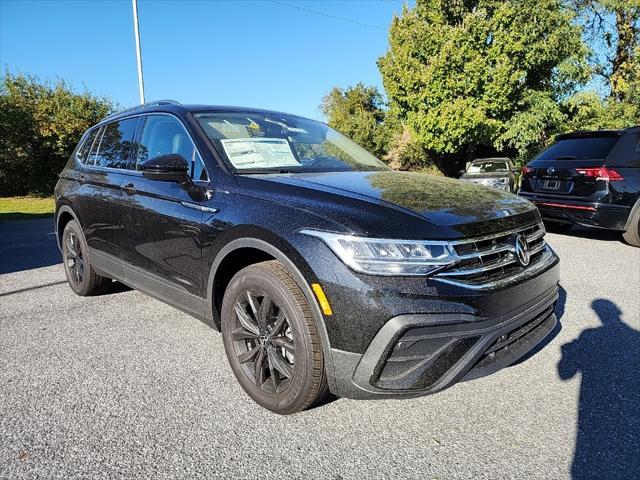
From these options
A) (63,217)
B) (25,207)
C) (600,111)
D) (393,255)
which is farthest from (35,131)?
(600,111)

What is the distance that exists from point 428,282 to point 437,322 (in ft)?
0.57

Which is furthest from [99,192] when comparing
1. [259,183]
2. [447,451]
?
[447,451]

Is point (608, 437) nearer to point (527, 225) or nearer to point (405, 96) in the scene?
point (527, 225)

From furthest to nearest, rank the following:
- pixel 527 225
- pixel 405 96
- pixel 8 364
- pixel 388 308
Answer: pixel 405 96, pixel 8 364, pixel 527 225, pixel 388 308

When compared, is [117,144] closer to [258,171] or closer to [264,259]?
[258,171]

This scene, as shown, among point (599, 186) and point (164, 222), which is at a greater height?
point (599, 186)

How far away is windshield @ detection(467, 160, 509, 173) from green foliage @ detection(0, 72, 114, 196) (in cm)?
1369

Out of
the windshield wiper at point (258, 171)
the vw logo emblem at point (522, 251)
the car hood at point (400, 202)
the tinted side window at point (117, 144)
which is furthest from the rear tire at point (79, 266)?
the vw logo emblem at point (522, 251)

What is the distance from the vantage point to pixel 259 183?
2.48 meters

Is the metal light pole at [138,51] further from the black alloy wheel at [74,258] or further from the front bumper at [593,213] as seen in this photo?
the front bumper at [593,213]

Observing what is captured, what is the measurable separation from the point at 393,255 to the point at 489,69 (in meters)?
18.7

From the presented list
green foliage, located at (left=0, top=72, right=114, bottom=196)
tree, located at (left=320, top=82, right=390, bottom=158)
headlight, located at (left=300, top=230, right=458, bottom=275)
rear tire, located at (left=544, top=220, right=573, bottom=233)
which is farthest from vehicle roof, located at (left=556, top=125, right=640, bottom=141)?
tree, located at (left=320, top=82, right=390, bottom=158)

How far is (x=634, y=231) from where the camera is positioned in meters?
6.32

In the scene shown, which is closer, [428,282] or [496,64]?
[428,282]
